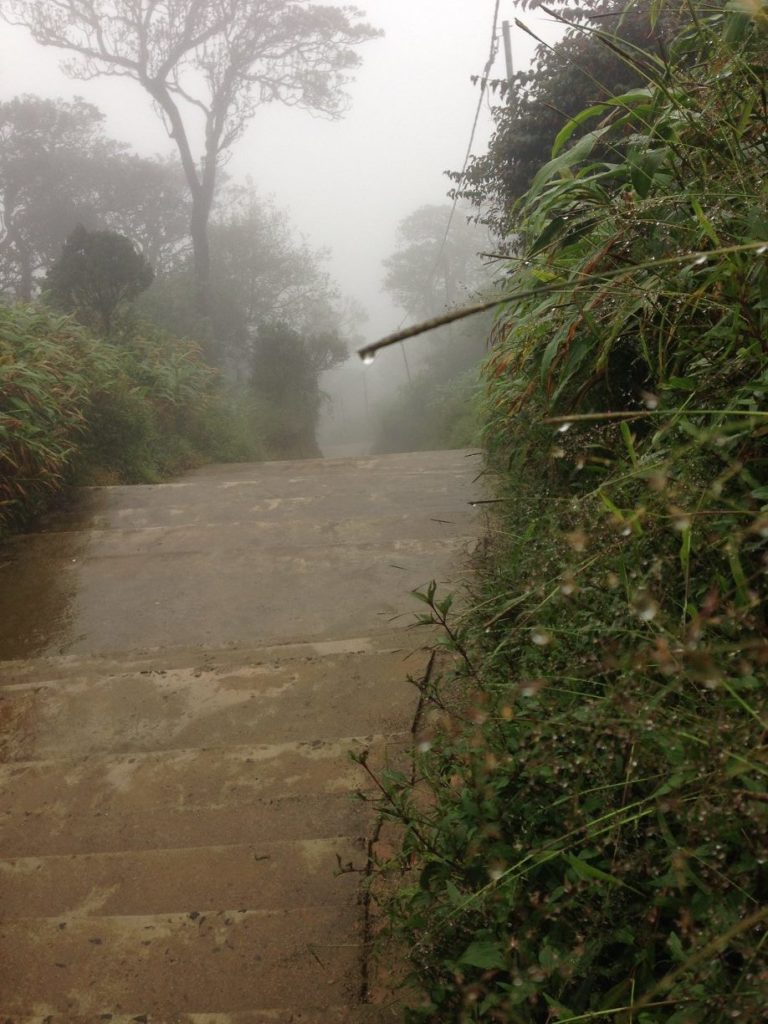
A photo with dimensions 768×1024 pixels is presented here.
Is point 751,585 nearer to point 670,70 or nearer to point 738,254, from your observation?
point 738,254

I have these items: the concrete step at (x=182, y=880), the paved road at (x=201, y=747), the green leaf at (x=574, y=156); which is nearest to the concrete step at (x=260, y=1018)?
the paved road at (x=201, y=747)

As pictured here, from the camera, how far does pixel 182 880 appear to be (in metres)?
1.58

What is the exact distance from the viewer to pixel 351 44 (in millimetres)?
15828

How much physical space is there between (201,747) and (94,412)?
425 centimetres

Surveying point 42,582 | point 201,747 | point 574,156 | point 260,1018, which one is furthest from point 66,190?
point 260,1018

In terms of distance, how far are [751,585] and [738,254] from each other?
2.33ft

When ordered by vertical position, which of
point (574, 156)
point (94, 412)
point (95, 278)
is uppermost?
point (95, 278)

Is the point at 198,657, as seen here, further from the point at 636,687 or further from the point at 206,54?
the point at 206,54

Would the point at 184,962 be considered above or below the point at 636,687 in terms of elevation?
below

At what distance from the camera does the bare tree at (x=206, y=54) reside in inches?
562

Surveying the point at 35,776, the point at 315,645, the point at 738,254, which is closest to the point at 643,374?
the point at 738,254

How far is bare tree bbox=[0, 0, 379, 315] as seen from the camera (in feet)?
46.9

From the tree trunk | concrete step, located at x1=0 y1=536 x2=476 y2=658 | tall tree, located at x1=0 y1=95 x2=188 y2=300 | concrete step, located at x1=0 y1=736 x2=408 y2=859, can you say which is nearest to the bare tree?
the tree trunk

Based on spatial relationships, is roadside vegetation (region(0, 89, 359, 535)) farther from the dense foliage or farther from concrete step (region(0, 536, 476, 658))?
concrete step (region(0, 536, 476, 658))
